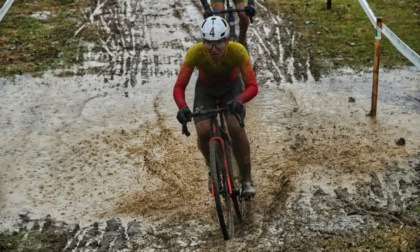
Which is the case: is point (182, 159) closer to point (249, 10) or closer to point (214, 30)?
point (214, 30)

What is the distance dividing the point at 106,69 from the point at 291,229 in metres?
5.22

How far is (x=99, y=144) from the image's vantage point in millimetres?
8234

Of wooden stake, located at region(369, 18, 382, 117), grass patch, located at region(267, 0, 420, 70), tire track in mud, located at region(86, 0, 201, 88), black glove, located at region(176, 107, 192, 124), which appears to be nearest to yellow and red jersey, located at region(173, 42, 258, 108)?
black glove, located at region(176, 107, 192, 124)

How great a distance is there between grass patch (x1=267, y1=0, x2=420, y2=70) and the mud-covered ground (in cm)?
38

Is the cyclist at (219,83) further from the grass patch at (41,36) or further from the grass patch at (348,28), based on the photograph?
the grass patch at (41,36)

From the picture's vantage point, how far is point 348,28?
38.8ft

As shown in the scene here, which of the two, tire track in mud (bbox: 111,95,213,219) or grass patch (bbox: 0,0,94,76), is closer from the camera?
tire track in mud (bbox: 111,95,213,219)

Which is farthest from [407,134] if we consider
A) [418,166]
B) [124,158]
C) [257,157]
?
[124,158]

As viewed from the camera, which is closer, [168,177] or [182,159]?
[168,177]

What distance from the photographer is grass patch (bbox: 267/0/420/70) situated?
1057cm

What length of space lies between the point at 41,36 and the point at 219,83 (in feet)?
20.2

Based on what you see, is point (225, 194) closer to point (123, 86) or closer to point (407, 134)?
point (407, 134)

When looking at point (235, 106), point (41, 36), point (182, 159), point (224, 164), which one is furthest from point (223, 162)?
point (41, 36)

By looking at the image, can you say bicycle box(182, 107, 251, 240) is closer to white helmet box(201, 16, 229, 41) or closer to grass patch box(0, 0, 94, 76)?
white helmet box(201, 16, 229, 41)
